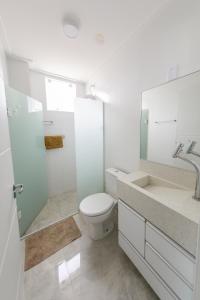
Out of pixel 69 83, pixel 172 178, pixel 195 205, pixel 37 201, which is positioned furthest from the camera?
pixel 69 83

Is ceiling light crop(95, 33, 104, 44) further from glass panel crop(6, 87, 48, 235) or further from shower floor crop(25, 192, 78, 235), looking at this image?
shower floor crop(25, 192, 78, 235)

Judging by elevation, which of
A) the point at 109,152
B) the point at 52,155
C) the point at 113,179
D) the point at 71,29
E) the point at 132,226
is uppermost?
the point at 71,29

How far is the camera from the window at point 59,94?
2443 millimetres

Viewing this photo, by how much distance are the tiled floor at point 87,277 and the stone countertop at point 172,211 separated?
2.23ft

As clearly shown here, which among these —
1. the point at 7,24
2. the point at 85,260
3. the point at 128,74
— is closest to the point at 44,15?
the point at 7,24

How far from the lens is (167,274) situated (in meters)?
0.86

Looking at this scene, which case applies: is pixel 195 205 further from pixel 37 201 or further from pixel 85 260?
pixel 37 201

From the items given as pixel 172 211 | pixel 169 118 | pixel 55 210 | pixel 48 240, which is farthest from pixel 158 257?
pixel 55 210

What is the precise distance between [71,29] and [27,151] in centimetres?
151

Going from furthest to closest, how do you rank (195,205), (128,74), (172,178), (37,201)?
(37,201) < (128,74) < (172,178) < (195,205)

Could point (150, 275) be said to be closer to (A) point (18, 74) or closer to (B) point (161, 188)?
(B) point (161, 188)

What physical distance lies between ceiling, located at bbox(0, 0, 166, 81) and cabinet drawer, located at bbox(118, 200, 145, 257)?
1824 mm

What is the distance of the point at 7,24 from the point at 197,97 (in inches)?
76.7

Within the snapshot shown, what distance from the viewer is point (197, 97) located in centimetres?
104
